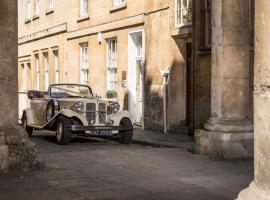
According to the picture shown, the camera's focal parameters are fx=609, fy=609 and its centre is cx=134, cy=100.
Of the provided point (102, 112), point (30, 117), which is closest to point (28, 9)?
point (30, 117)

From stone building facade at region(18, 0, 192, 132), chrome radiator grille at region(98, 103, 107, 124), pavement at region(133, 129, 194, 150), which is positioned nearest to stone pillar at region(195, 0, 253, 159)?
pavement at region(133, 129, 194, 150)

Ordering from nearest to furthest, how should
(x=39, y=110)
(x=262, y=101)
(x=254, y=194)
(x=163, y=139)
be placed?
(x=262, y=101) < (x=254, y=194) < (x=163, y=139) < (x=39, y=110)

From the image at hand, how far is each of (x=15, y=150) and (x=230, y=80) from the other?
4919 mm

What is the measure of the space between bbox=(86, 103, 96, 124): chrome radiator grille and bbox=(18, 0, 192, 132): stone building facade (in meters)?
3.34

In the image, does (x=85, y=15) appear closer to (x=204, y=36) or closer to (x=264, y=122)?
(x=204, y=36)

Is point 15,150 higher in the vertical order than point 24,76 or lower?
lower

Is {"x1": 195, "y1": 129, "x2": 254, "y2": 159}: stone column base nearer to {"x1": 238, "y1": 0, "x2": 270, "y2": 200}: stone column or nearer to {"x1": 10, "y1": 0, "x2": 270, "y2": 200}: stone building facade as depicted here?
{"x1": 10, "y1": 0, "x2": 270, "y2": 200}: stone building facade

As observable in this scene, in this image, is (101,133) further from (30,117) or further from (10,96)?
(10,96)

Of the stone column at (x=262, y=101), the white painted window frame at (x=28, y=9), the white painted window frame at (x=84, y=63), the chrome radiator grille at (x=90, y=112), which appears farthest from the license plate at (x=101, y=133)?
the white painted window frame at (x=28, y=9)

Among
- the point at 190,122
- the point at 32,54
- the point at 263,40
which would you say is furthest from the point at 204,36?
the point at 32,54

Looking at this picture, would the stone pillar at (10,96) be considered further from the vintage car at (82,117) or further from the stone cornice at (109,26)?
the stone cornice at (109,26)

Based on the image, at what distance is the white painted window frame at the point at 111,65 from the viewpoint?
24.0 meters

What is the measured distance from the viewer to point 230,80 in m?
13.0

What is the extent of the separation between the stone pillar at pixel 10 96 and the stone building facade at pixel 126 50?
8.58 metres
